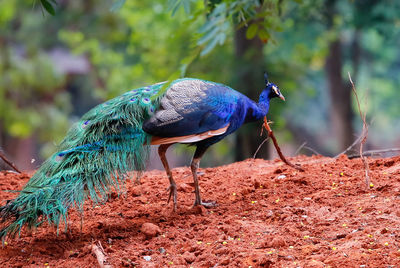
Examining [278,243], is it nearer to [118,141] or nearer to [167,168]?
[167,168]

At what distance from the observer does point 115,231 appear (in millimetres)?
4266

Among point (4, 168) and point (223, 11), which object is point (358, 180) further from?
point (4, 168)

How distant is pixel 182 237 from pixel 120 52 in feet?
40.6

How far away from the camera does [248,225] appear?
13.7ft

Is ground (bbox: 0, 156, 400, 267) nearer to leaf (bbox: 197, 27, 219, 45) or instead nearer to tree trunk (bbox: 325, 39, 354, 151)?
leaf (bbox: 197, 27, 219, 45)

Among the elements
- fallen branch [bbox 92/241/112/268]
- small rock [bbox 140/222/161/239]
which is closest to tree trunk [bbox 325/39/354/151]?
small rock [bbox 140/222/161/239]

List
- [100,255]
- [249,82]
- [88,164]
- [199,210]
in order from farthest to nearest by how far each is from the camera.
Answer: [249,82] < [199,210] < [88,164] < [100,255]

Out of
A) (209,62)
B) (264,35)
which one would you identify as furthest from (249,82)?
(264,35)

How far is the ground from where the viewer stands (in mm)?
3578

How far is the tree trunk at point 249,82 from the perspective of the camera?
930 centimetres

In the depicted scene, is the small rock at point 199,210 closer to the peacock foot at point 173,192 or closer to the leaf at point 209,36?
the peacock foot at point 173,192

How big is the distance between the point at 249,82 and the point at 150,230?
5.87 metres

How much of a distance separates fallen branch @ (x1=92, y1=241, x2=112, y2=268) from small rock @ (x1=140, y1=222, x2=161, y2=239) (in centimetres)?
41

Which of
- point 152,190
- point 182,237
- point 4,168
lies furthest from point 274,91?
point 4,168
